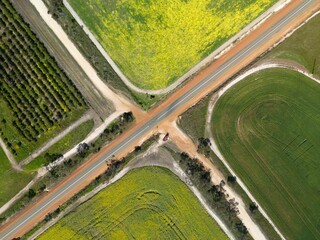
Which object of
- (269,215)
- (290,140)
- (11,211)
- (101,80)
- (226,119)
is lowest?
(269,215)

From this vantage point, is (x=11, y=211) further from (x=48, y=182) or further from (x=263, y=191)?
(x=263, y=191)

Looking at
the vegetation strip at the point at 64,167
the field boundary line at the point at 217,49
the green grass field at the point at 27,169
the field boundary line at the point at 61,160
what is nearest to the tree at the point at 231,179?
the field boundary line at the point at 217,49

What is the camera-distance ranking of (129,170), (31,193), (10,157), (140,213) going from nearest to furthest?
(140,213)
(31,193)
(129,170)
(10,157)

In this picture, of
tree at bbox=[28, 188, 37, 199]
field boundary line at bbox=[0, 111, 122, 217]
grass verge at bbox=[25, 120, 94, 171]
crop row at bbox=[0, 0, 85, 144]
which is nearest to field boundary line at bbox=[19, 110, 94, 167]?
grass verge at bbox=[25, 120, 94, 171]

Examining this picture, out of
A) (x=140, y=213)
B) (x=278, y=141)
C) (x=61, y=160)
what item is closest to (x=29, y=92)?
(x=61, y=160)

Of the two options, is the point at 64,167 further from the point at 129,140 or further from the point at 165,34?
the point at 165,34

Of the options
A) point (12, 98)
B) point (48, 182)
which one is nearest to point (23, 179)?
point (48, 182)

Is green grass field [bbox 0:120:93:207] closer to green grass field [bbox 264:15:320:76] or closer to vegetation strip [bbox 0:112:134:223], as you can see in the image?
vegetation strip [bbox 0:112:134:223]
